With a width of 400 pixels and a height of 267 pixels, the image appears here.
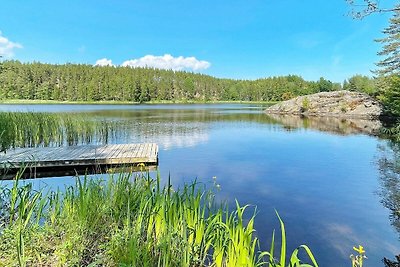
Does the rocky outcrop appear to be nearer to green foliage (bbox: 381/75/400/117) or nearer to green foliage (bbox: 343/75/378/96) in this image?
green foliage (bbox: 343/75/378/96)

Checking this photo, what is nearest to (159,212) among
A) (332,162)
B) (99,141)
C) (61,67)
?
(332,162)

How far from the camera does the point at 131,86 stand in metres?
89.6

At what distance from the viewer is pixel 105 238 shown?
10.2ft

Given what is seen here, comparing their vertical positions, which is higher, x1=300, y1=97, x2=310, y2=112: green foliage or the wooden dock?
x1=300, y1=97, x2=310, y2=112: green foliage

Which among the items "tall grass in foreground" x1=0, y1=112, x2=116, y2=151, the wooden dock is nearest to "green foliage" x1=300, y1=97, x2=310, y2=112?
"tall grass in foreground" x1=0, y1=112, x2=116, y2=151

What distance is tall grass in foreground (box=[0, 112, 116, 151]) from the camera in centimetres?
1102

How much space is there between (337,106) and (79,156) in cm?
3941

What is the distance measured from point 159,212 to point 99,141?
1168cm

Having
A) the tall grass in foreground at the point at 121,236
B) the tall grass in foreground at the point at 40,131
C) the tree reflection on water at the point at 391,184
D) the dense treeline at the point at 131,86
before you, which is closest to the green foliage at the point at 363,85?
the dense treeline at the point at 131,86

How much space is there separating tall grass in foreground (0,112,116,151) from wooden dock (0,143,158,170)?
5.55 ft

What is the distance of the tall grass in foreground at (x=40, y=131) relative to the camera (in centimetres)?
1102

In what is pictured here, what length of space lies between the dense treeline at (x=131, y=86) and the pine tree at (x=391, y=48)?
6259 centimetres

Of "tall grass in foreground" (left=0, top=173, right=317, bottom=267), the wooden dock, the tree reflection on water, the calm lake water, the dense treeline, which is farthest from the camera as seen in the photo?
the dense treeline

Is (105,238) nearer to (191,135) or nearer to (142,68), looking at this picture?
(191,135)
